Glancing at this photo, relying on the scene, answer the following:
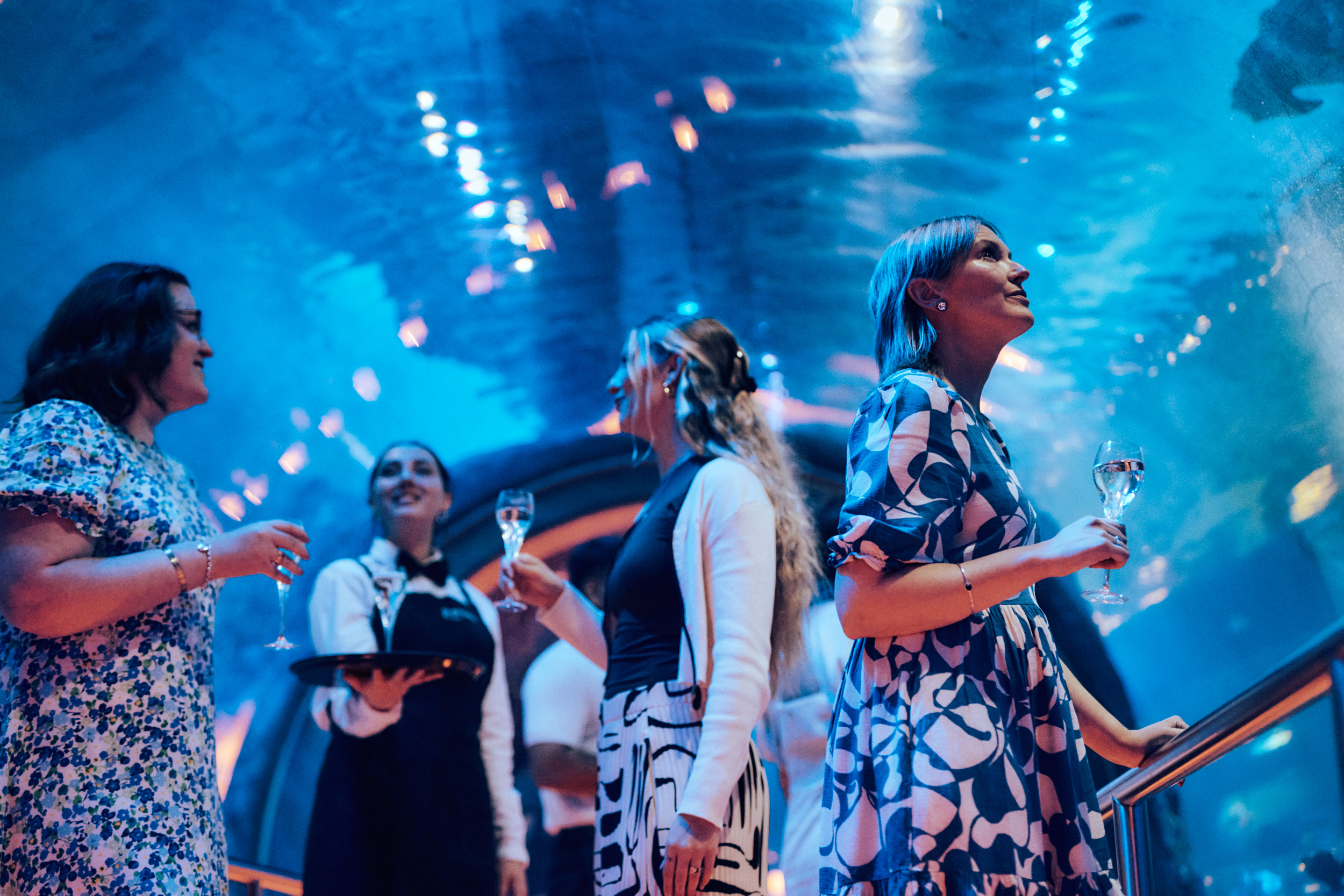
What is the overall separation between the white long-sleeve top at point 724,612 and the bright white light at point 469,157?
260cm

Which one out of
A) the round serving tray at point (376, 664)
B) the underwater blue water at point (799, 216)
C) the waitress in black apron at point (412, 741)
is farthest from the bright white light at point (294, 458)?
the round serving tray at point (376, 664)

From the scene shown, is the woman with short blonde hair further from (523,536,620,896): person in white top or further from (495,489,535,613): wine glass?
(523,536,620,896): person in white top

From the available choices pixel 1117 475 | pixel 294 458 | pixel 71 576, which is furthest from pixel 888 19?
pixel 294 458

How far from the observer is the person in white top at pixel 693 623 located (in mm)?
1576

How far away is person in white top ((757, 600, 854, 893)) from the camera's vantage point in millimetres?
2250

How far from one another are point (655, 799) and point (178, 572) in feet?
2.80

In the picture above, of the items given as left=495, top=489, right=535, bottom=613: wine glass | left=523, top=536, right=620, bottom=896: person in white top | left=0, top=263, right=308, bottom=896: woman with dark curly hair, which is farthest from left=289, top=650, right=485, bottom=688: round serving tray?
left=523, top=536, right=620, bottom=896: person in white top

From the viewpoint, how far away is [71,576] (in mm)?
1476

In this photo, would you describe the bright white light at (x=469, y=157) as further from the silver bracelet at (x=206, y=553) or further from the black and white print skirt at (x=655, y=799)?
the black and white print skirt at (x=655, y=799)

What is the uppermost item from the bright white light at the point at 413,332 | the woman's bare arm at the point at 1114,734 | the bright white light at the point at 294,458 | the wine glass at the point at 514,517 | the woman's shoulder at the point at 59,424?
the bright white light at the point at 413,332

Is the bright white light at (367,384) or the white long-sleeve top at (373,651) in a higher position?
the bright white light at (367,384)

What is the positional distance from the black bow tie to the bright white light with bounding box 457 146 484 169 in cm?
162

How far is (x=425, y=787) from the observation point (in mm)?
3191

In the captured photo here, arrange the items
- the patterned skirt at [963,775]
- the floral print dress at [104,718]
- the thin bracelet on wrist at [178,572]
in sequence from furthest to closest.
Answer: the thin bracelet on wrist at [178,572]
the floral print dress at [104,718]
the patterned skirt at [963,775]
